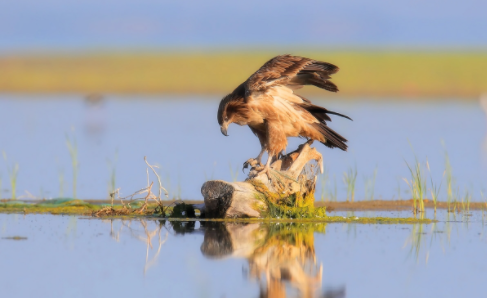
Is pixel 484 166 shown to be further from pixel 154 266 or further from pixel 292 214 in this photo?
pixel 154 266

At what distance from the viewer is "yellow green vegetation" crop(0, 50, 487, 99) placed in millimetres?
50469

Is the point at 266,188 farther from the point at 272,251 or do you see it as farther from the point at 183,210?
the point at 272,251

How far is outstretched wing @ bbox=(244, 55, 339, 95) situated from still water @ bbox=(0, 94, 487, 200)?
1698mm

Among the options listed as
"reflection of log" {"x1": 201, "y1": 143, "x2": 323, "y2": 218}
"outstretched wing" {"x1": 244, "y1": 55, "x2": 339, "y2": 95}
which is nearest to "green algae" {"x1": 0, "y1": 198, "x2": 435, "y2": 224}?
"reflection of log" {"x1": 201, "y1": 143, "x2": 323, "y2": 218}

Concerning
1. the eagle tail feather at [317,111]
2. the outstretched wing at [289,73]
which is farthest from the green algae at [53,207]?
the eagle tail feather at [317,111]

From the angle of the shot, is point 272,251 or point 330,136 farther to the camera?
point 330,136

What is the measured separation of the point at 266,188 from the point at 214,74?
151ft

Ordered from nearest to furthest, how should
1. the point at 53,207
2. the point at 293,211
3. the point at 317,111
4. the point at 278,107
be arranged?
the point at 293,211, the point at 278,107, the point at 317,111, the point at 53,207

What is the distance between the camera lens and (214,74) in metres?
56.3

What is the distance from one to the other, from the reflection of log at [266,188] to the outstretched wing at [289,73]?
36.2 inches

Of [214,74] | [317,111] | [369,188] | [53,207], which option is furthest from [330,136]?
[214,74]

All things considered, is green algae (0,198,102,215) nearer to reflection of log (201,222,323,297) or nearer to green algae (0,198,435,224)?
green algae (0,198,435,224)

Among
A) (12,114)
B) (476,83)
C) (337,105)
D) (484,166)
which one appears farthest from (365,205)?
(476,83)

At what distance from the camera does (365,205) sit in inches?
500
